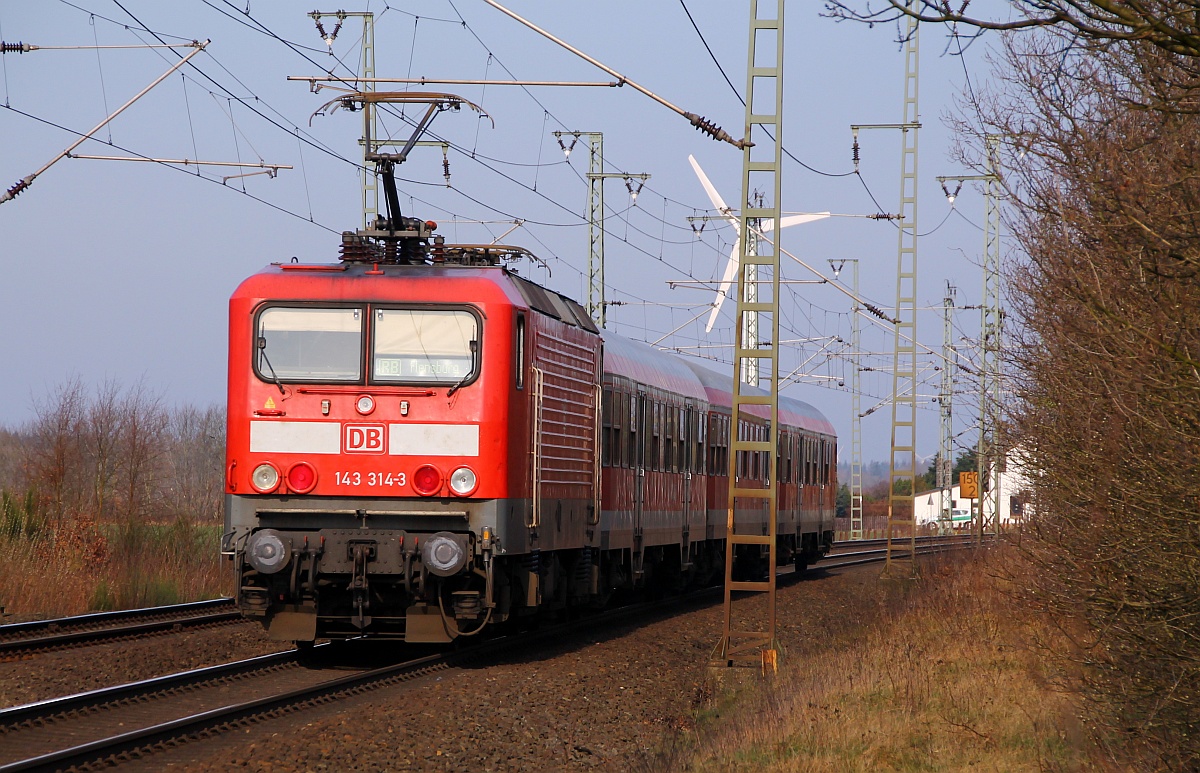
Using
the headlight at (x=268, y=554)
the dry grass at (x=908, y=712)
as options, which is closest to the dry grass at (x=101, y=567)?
the headlight at (x=268, y=554)

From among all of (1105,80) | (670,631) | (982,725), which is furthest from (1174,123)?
(670,631)

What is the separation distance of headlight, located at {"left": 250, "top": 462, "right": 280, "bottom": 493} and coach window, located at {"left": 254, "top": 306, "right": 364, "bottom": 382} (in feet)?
2.54

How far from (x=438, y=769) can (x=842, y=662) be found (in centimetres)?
567

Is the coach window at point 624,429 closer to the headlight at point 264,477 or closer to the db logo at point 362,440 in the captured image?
the db logo at point 362,440

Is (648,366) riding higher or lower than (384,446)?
higher

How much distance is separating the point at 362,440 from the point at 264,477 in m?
0.90

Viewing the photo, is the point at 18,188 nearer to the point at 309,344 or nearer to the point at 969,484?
the point at 309,344

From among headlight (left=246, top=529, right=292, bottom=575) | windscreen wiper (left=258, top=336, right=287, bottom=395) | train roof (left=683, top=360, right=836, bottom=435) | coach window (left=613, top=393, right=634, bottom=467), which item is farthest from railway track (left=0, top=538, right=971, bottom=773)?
train roof (left=683, top=360, right=836, bottom=435)

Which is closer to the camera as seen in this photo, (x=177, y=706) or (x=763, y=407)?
(x=177, y=706)

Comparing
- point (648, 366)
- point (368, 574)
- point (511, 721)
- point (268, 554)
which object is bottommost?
point (511, 721)

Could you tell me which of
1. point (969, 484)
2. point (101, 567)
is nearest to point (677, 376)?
point (101, 567)

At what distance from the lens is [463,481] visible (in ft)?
39.8

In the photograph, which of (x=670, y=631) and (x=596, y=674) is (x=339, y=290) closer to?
(x=596, y=674)

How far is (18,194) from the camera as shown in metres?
20.6
